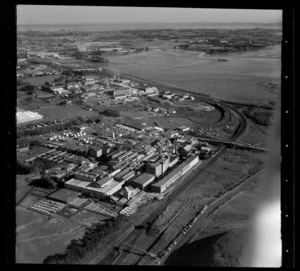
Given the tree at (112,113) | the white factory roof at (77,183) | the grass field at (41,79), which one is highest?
the grass field at (41,79)

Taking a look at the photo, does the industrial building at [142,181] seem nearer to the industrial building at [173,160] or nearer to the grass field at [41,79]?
the industrial building at [173,160]

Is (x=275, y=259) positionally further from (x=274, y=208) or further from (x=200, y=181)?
(x=200, y=181)

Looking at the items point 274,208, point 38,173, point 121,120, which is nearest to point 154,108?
point 121,120

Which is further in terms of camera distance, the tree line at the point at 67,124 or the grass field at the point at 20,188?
the tree line at the point at 67,124

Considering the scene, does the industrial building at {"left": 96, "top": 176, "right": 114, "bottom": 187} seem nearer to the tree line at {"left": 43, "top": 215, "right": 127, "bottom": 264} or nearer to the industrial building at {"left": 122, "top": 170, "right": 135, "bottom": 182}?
the industrial building at {"left": 122, "top": 170, "right": 135, "bottom": 182}

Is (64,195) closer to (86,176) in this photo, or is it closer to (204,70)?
(86,176)

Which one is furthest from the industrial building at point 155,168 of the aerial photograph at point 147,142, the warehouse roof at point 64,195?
the warehouse roof at point 64,195

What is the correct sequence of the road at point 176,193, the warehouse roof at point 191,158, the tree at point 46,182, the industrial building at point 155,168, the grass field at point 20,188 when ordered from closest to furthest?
1. the grass field at point 20,188
2. the road at point 176,193
3. the tree at point 46,182
4. the industrial building at point 155,168
5. the warehouse roof at point 191,158

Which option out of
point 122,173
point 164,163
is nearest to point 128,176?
point 122,173
